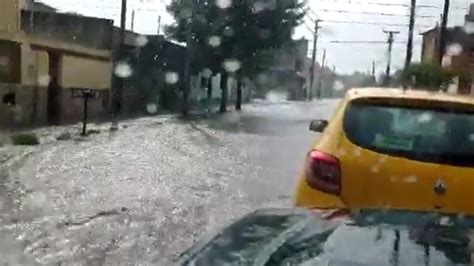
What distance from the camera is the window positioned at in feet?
21.4

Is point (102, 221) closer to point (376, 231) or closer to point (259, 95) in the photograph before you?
point (376, 231)

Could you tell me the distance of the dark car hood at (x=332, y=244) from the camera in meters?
3.48

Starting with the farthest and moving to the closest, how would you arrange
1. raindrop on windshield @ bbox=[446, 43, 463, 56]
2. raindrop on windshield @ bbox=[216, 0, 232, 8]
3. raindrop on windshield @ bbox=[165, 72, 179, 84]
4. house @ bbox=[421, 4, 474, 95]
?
raindrop on windshield @ bbox=[165, 72, 179, 84] < raindrop on windshield @ bbox=[216, 0, 232, 8] < raindrop on windshield @ bbox=[446, 43, 463, 56] < house @ bbox=[421, 4, 474, 95]

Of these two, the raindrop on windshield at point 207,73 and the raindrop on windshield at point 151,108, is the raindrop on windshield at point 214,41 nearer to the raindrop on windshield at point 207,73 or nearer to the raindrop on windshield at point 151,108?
the raindrop on windshield at point 207,73

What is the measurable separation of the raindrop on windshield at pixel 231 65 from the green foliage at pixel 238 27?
22cm

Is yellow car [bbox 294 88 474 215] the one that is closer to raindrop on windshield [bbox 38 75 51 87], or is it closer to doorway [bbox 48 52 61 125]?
raindrop on windshield [bbox 38 75 51 87]

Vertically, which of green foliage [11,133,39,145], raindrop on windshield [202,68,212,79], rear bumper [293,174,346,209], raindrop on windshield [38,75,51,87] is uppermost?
rear bumper [293,174,346,209]

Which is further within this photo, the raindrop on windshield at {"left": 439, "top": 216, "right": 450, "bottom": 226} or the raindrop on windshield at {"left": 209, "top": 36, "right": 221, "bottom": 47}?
the raindrop on windshield at {"left": 209, "top": 36, "right": 221, "bottom": 47}

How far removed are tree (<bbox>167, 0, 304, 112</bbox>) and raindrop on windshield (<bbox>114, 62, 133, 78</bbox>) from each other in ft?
14.6

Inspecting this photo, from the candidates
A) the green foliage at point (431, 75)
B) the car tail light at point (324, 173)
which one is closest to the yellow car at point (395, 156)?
the car tail light at point (324, 173)

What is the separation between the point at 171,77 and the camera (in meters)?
55.9

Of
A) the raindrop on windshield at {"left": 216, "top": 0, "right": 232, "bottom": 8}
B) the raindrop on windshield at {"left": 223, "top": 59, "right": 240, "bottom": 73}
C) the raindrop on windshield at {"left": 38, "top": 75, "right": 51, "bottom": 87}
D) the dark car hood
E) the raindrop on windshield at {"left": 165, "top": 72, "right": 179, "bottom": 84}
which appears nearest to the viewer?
the dark car hood

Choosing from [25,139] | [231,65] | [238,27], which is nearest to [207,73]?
[231,65]

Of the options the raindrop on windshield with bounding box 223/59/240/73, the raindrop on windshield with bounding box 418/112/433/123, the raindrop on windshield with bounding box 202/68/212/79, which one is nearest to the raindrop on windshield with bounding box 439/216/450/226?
the raindrop on windshield with bounding box 418/112/433/123
